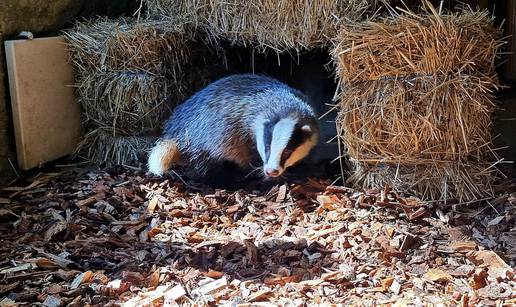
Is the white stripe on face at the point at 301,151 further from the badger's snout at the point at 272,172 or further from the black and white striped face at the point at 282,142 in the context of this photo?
the badger's snout at the point at 272,172

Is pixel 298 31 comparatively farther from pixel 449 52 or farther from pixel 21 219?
pixel 21 219

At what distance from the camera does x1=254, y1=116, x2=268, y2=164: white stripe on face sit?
424 cm

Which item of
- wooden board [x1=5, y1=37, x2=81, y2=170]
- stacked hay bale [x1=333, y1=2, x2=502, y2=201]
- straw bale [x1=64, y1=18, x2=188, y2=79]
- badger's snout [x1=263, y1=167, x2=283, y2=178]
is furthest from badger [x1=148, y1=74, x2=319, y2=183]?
wooden board [x1=5, y1=37, x2=81, y2=170]

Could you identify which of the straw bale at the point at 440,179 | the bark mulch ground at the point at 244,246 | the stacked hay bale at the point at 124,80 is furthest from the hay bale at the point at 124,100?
the straw bale at the point at 440,179

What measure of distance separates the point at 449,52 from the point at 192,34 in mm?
2035

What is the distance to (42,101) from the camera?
4.36 meters

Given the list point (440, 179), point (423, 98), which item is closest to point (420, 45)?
point (423, 98)

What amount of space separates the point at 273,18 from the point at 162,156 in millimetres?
1246

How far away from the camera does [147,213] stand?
3.79 meters

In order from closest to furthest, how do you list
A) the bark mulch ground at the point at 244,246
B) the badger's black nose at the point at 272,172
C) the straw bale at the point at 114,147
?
the bark mulch ground at the point at 244,246, the badger's black nose at the point at 272,172, the straw bale at the point at 114,147

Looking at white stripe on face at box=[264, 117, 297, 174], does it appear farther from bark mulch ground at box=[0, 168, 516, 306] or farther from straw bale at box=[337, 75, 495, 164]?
straw bale at box=[337, 75, 495, 164]

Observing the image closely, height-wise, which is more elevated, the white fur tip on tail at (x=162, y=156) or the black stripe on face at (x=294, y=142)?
the black stripe on face at (x=294, y=142)

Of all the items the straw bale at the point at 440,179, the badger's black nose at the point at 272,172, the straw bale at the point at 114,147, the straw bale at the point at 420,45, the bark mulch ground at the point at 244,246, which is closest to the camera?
the bark mulch ground at the point at 244,246

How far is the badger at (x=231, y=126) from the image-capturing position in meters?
4.30
